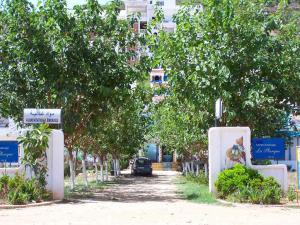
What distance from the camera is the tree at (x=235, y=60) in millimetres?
21219

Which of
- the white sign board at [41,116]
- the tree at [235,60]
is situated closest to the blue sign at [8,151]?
the white sign board at [41,116]

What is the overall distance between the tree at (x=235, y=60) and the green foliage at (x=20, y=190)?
7.14 m

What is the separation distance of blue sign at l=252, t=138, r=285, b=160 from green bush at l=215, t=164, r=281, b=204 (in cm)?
133

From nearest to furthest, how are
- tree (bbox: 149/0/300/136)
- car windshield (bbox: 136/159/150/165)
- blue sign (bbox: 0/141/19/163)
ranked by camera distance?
blue sign (bbox: 0/141/19/163), tree (bbox: 149/0/300/136), car windshield (bbox: 136/159/150/165)

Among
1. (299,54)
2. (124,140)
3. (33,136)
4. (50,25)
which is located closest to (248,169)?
(299,54)

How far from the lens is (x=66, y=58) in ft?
72.0

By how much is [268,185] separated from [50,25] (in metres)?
10.1

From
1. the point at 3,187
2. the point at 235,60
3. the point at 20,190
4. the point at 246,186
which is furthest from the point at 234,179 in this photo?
the point at 3,187

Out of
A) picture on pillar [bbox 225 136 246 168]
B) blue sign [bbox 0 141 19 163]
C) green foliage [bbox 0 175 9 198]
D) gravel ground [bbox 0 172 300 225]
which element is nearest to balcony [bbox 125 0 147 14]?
picture on pillar [bbox 225 136 246 168]

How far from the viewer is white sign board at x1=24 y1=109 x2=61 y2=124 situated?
20.2m

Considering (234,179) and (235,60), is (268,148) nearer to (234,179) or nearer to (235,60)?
(234,179)

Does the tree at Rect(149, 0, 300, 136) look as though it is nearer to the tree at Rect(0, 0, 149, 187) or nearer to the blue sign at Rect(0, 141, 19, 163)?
the tree at Rect(0, 0, 149, 187)

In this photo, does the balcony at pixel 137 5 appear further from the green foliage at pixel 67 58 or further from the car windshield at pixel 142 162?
the green foliage at pixel 67 58

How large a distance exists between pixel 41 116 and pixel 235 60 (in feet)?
25.1
